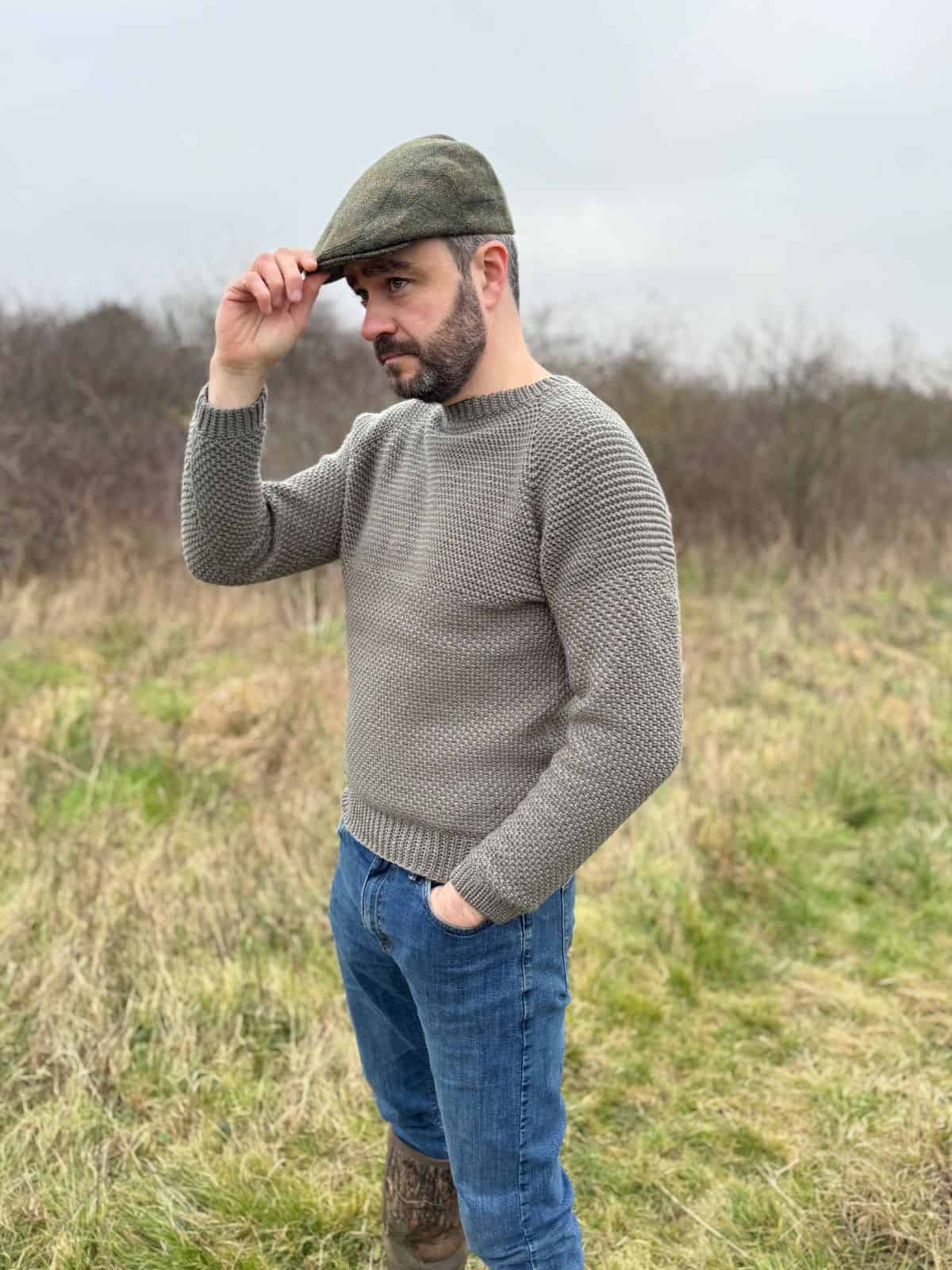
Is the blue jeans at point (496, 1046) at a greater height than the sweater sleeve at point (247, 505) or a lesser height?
lesser

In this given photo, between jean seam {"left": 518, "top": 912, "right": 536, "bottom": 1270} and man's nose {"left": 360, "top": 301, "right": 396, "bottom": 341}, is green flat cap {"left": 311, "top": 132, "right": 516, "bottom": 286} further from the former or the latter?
jean seam {"left": 518, "top": 912, "right": 536, "bottom": 1270}

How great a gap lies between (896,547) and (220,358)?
8.78m

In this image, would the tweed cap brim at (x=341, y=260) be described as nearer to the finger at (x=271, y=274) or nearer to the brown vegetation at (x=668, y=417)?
the finger at (x=271, y=274)

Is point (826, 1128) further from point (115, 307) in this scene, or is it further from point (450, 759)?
point (115, 307)

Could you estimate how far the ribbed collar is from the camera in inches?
59.4

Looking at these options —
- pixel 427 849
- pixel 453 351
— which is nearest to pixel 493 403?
pixel 453 351

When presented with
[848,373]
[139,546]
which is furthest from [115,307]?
[848,373]

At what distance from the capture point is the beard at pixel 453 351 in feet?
4.82

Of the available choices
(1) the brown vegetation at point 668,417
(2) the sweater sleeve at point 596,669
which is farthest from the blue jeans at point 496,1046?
(1) the brown vegetation at point 668,417

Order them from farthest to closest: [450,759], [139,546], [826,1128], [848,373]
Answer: [848,373] → [139,546] → [826,1128] → [450,759]

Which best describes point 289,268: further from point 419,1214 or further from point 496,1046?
point 419,1214

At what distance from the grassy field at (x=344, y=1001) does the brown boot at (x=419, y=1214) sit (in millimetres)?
268

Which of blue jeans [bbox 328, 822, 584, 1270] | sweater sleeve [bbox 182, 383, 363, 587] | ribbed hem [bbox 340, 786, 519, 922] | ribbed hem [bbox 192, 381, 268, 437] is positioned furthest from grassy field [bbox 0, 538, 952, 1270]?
ribbed hem [bbox 192, 381, 268, 437]

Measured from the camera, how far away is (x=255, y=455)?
5.28ft
